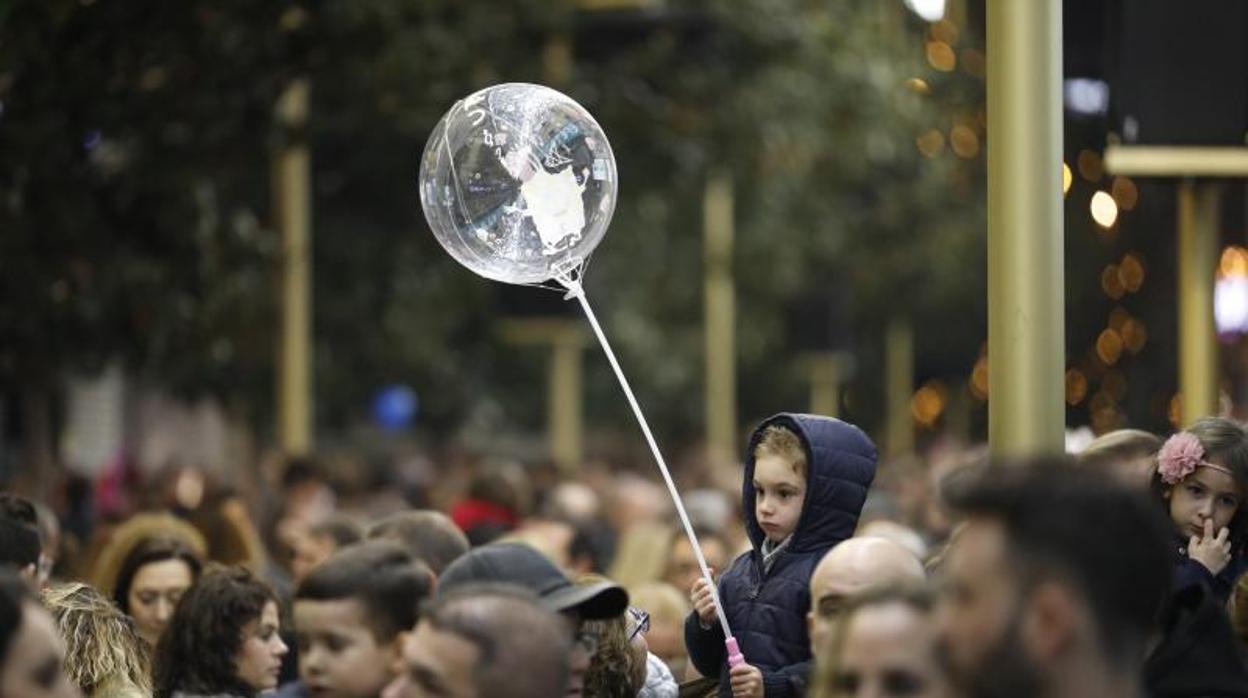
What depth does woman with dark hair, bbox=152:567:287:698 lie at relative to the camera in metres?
8.00

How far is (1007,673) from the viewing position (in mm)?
4625

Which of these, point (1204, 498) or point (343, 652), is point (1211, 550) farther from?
point (343, 652)

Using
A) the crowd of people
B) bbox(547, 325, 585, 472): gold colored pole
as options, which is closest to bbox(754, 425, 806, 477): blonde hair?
the crowd of people

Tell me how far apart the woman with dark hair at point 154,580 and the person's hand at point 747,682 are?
315cm

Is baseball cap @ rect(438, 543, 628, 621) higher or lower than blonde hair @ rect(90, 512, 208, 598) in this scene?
higher

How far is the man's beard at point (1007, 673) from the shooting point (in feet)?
15.2

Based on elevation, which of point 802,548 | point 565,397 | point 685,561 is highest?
point 802,548

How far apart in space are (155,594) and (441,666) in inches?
177

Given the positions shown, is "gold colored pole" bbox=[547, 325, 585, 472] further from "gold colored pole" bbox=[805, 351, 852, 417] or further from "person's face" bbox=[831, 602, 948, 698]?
"person's face" bbox=[831, 602, 948, 698]

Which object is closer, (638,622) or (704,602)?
(704,602)

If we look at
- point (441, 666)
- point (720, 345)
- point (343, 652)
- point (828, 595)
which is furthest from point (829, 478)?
point (720, 345)

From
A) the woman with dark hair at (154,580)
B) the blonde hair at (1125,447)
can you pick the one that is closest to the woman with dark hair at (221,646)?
the woman with dark hair at (154,580)

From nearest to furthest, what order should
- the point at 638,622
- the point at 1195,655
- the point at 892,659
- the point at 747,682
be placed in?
the point at 892,659 < the point at 1195,655 < the point at 747,682 < the point at 638,622

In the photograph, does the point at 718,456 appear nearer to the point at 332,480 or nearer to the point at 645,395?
the point at 645,395
